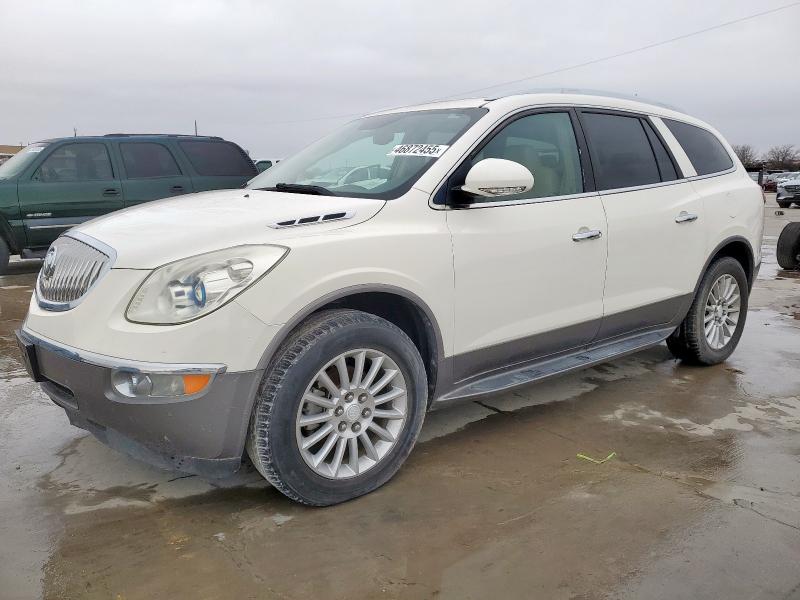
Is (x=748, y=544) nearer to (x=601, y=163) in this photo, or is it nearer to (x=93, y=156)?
(x=601, y=163)

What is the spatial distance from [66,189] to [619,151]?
7.24 metres

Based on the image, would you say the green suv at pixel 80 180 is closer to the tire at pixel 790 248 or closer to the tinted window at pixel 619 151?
the tinted window at pixel 619 151

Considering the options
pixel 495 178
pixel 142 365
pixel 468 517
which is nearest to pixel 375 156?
pixel 495 178

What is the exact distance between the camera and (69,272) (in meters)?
2.80

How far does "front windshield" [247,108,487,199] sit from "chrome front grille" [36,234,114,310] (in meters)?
1.05

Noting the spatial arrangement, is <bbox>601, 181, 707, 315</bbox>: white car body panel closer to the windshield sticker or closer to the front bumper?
the windshield sticker

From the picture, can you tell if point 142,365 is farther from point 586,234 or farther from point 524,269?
point 586,234

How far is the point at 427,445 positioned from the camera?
3467 mm

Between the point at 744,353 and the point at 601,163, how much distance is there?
2.31 meters

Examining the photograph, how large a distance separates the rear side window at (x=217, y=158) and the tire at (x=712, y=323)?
22.2 ft

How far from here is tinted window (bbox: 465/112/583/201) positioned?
3.47m

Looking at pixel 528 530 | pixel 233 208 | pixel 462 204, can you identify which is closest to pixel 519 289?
pixel 462 204

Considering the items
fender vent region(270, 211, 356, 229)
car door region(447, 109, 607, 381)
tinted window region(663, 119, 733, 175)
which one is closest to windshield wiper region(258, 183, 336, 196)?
fender vent region(270, 211, 356, 229)

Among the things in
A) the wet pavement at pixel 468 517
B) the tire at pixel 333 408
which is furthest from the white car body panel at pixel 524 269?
the wet pavement at pixel 468 517
